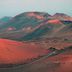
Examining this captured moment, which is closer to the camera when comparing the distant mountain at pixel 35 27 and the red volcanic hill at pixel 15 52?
the red volcanic hill at pixel 15 52

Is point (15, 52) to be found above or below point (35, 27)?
below

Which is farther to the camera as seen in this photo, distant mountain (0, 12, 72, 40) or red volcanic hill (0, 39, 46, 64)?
distant mountain (0, 12, 72, 40)

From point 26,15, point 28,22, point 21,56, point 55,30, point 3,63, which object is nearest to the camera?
point 3,63

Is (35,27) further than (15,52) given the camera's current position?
Yes

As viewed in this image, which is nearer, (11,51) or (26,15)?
(11,51)

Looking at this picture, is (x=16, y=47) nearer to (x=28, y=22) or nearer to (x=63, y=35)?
(x=63, y=35)

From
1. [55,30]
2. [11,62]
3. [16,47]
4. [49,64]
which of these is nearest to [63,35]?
[55,30]

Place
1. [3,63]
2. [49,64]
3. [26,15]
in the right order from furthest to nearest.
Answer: [26,15], [3,63], [49,64]
